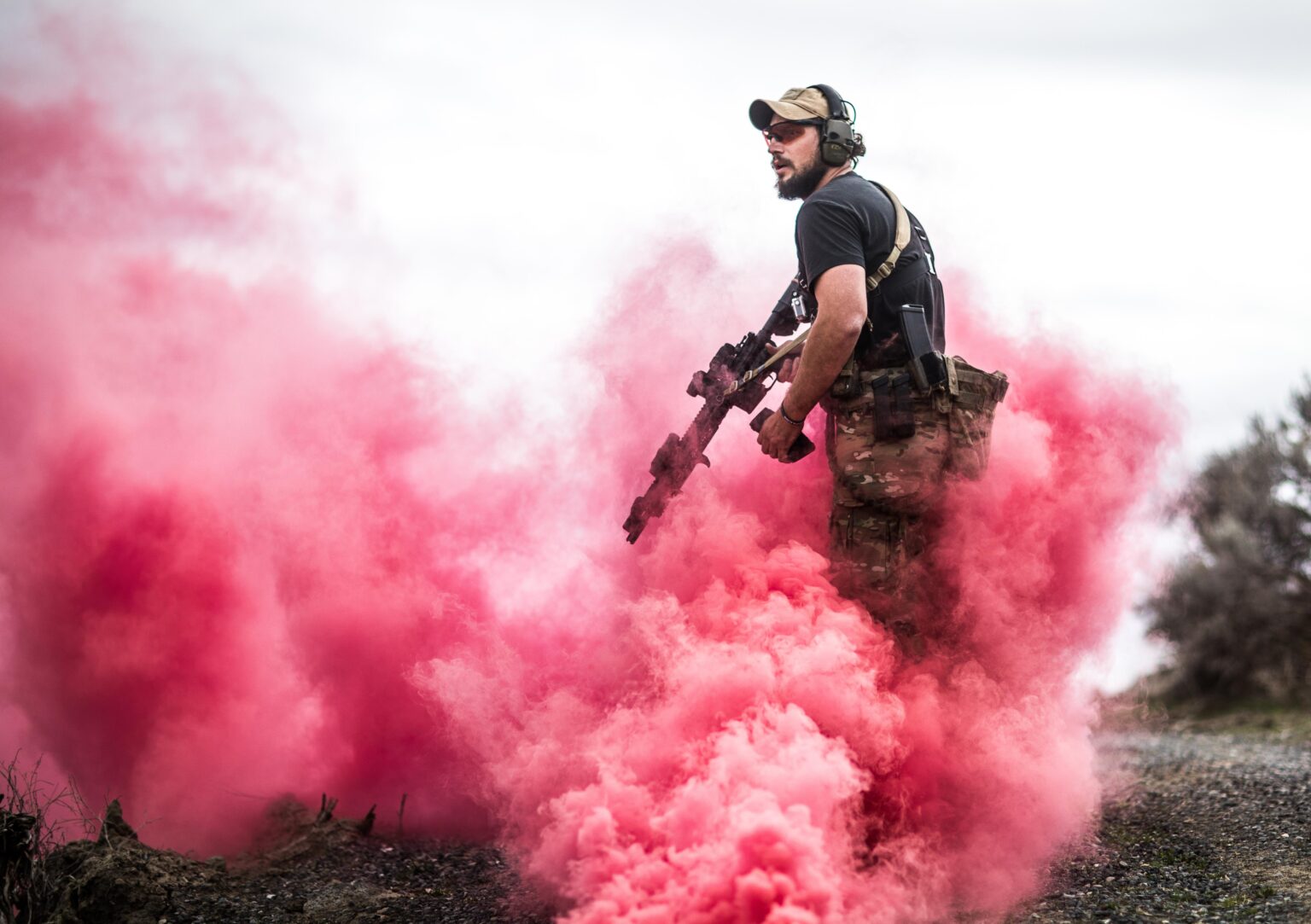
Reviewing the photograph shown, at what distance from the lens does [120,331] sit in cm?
646

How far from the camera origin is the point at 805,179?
4996 millimetres

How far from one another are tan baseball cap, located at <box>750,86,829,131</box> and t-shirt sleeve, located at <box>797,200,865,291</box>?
57 cm

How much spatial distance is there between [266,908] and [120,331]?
11.5 feet

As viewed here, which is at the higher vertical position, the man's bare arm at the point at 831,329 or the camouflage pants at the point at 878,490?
the man's bare arm at the point at 831,329

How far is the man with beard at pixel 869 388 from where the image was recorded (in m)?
4.62

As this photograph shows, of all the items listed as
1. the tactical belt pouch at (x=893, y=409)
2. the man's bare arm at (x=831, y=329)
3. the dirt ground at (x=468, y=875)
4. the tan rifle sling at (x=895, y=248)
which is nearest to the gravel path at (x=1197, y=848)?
the dirt ground at (x=468, y=875)

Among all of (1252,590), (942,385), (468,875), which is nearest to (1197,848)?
(942,385)

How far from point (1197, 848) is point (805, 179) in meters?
3.89

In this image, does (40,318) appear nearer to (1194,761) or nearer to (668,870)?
(668,870)

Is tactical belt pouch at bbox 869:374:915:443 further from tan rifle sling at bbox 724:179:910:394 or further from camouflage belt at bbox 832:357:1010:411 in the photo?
tan rifle sling at bbox 724:179:910:394

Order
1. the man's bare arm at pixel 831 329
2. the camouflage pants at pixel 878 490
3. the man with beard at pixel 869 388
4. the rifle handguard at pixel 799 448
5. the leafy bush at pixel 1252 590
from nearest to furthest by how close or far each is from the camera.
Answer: the man's bare arm at pixel 831 329
the man with beard at pixel 869 388
the camouflage pants at pixel 878 490
the rifle handguard at pixel 799 448
the leafy bush at pixel 1252 590

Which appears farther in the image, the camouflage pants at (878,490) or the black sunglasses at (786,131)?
the black sunglasses at (786,131)

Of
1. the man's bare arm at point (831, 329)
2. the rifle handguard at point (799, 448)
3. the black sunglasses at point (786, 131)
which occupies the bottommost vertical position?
the rifle handguard at point (799, 448)

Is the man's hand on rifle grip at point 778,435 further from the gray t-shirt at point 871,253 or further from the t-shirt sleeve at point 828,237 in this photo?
the t-shirt sleeve at point 828,237
